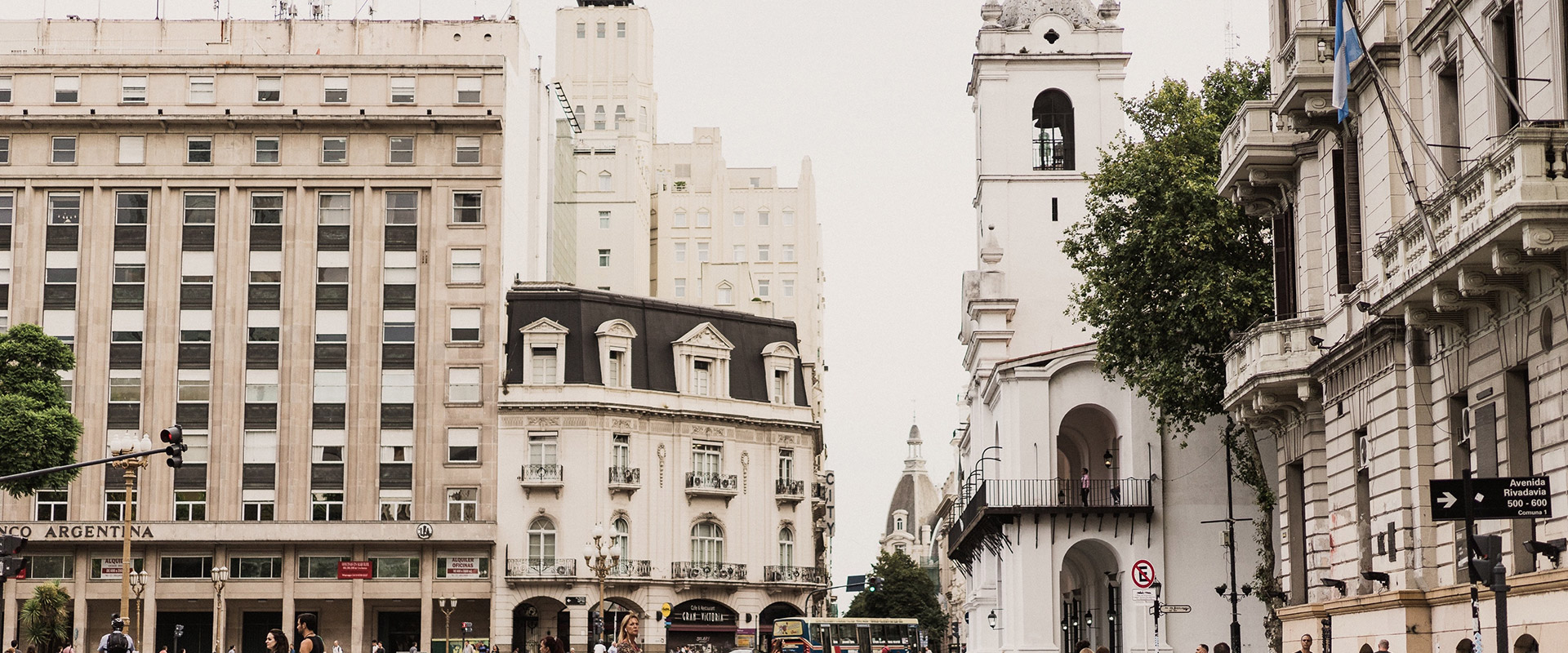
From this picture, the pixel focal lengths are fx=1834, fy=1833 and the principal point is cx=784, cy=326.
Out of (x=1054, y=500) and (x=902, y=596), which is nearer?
(x=1054, y=500)

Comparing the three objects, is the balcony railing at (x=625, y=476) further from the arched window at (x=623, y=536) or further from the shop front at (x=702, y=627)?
the shop front at (x=702, y=627)

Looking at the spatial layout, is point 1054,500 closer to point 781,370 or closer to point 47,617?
point 781,370

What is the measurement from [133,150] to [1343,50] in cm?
6596

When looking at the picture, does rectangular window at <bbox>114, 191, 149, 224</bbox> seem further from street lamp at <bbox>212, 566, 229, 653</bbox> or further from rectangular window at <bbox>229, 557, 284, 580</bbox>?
street lamp at <bbox>212, 566, 229, 653</bbox>

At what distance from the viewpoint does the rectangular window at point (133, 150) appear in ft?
259

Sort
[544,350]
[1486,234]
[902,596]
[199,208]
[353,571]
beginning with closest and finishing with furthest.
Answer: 1. [1486,234]
2. [353,571]
3. [199,208]
4. [544,350]
5. [902,596]

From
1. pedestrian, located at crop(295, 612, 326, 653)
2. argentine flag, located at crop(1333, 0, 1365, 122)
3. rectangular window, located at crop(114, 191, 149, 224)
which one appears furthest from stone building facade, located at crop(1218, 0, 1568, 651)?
rectangular window, located at crop(114, 191, 149, 224)

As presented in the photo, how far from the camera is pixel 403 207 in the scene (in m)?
79.2

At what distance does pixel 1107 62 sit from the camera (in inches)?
2510

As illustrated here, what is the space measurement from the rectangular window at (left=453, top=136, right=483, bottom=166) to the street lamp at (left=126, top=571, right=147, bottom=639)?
71.0 feet

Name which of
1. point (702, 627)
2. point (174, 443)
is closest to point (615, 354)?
point (702, 627)

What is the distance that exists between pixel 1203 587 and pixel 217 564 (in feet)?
142

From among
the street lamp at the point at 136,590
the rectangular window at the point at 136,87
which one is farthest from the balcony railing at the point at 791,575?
the rectangular window at the point at 136,87

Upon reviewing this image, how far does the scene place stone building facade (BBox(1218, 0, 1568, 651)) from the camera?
1916 cm
